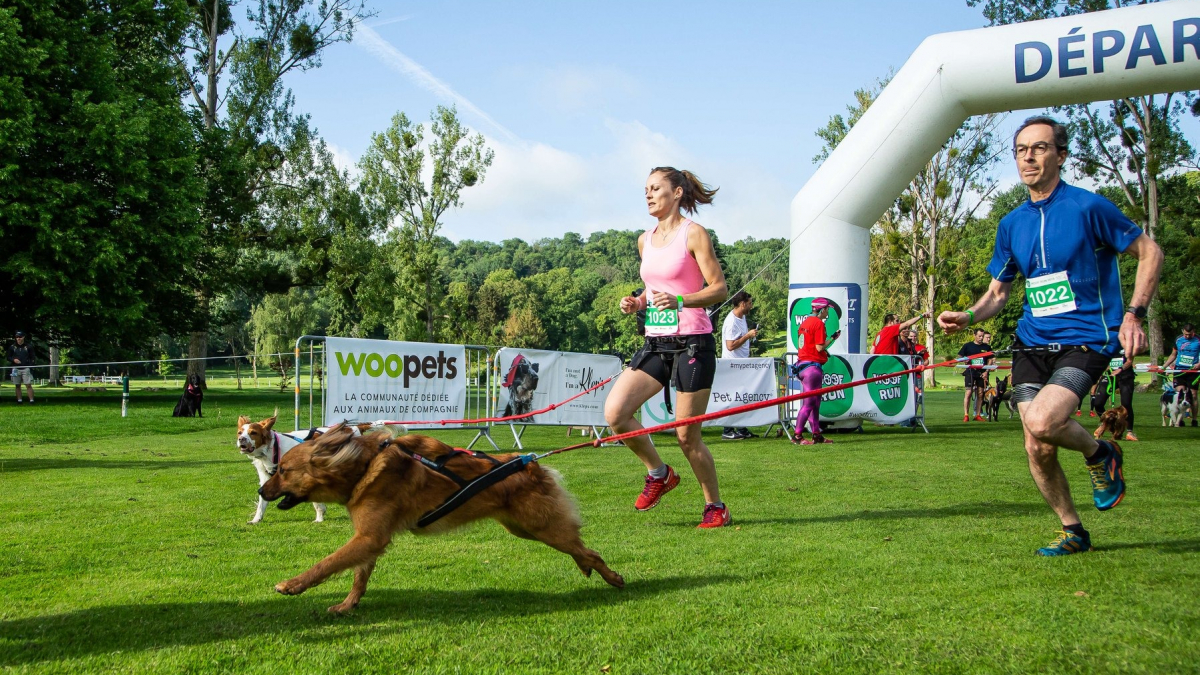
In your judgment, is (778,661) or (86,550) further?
(86,550)

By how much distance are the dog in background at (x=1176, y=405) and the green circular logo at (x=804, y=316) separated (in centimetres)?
720

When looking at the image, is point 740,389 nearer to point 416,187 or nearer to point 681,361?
point 681,361

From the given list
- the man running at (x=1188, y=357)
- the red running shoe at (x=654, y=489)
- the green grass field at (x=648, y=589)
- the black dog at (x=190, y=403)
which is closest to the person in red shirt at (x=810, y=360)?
the green grass field at (x=648, y=589)

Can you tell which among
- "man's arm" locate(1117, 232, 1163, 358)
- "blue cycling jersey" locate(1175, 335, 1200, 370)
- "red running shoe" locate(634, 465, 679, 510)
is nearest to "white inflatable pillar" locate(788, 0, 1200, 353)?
"blue cycling jersey" locate(1175, 335, 1200, 370)

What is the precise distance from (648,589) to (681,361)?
6.02ft

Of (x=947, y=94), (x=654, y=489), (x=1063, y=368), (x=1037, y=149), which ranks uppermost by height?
(x=947, y=94)

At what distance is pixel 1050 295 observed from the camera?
14.2ft

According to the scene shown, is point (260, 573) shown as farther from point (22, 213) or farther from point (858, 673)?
point (22, 213)

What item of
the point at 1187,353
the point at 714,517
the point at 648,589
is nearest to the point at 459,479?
the point at 648,589

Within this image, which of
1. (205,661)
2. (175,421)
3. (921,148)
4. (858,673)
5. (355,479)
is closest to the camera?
(858,673)

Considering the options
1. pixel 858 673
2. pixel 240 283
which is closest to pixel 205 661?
pixel 858 673

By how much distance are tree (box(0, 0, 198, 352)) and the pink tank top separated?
22.7 m

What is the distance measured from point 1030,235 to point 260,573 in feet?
15.0

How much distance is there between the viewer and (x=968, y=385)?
1947 cm
